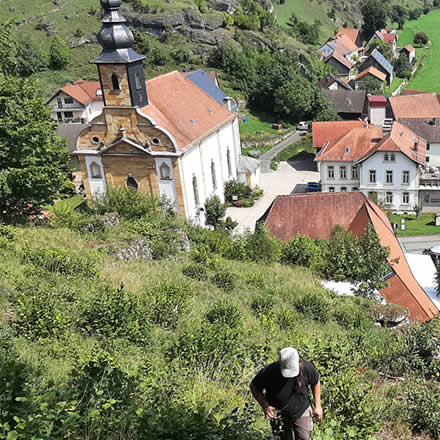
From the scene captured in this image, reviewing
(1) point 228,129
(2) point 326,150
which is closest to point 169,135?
(1) point 228,129

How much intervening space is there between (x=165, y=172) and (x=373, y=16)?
4781 inches

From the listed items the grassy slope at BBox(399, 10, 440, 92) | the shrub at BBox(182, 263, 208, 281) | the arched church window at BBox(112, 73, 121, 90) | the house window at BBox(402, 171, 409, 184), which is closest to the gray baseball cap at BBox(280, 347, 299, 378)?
the shrub at BBox(182, 263, 208, 281)

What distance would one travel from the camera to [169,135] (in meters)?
34.3

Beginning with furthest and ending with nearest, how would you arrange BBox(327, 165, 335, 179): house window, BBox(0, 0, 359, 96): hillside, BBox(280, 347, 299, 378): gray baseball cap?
BBox(0, 0, 359, 96): hillside, BBox(327, 165, 335, 179): house window, BBox(280, 347, 299, 378): gray baseball cap

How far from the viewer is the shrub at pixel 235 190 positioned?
45.3 meters

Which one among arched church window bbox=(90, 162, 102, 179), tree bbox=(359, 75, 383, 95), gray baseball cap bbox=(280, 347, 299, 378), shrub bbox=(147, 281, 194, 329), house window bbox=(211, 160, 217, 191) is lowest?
tree bbox=(359, 75, 383, 95)

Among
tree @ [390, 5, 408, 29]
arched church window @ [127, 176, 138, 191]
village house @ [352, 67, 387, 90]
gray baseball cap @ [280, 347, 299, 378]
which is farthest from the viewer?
tree @ [390, 5, 408, 29]

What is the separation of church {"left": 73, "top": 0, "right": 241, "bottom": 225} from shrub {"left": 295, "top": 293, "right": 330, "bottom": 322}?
2020cm

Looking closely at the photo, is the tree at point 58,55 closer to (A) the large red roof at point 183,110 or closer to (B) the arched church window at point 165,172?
(A) the large red roof at point 183,110

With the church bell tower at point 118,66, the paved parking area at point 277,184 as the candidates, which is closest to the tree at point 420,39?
the paved parking area at point 277,184

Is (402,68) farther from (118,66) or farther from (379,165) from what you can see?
(118,66)

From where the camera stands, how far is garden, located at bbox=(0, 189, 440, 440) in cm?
648

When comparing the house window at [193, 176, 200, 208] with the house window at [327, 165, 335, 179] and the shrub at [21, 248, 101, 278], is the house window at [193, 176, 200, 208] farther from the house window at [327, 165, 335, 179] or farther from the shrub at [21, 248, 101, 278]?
the shrub at [21, 248, 101, 278]

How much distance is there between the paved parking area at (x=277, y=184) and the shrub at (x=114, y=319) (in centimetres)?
2888
